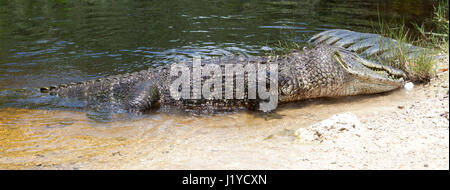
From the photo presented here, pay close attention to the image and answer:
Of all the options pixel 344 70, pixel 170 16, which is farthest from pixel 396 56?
pixel 170 16

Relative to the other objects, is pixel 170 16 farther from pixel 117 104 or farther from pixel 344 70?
pixel 344 70

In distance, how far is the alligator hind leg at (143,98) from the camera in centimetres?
499

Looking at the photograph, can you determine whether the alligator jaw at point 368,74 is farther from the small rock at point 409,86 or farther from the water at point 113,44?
the water at point 113,44

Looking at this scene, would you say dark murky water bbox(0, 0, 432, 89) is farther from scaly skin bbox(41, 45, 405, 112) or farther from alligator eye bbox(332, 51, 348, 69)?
alligator eye bbox(332, 51, 348, 69)

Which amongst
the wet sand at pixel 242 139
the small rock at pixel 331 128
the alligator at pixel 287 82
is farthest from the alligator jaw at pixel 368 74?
the small rock at pixel 331 128

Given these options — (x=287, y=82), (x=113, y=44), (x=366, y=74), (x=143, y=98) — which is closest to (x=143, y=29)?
(x=113, y=44)

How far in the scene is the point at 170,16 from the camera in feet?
36.3

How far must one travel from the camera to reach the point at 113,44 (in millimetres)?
8234

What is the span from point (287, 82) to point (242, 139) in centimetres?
134

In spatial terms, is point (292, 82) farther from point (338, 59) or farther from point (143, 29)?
point (143, 29)

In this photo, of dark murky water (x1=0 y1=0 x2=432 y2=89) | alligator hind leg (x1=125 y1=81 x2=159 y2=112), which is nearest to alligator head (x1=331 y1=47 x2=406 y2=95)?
alligator hind leg (x1=125 y1=81 x2=159 y2=112)

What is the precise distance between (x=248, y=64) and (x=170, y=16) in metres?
6.54

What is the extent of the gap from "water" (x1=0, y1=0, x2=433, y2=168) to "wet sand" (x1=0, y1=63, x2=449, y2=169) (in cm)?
3

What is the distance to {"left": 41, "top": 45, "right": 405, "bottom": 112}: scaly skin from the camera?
4855mm
